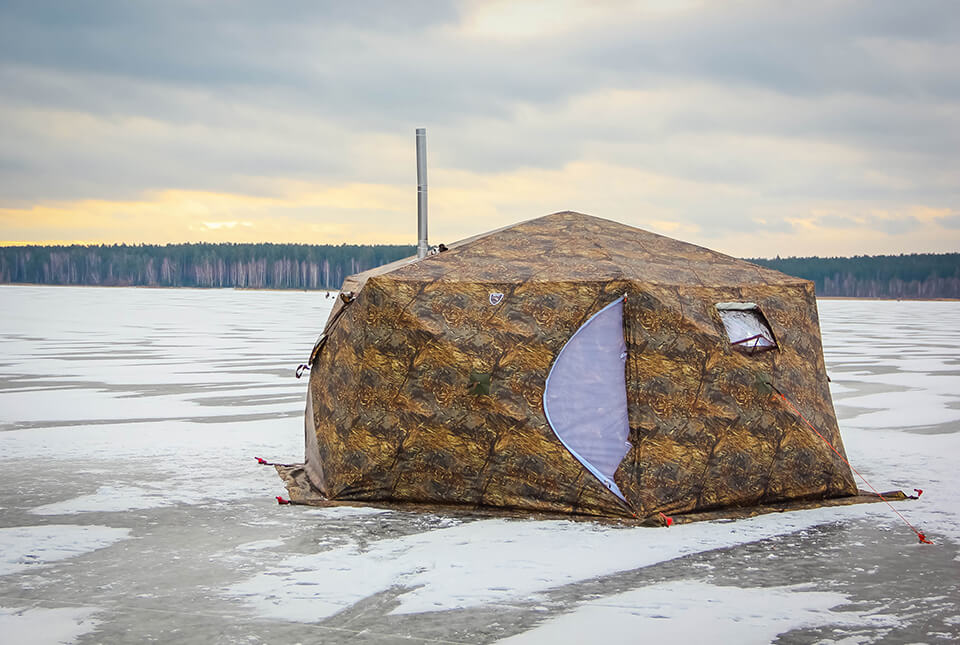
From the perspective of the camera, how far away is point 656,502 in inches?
292

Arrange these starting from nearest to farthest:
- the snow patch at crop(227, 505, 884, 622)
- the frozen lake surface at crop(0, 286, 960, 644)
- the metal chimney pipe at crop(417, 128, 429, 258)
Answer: the frozen lake surface at crop(0, 286, 960, 644) < the snow patch at crop(227, 505, 884, 622) < the metal chimney pipe at crop(417, 128, 429, 258)

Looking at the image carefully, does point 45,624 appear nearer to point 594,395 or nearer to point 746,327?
point 594,395

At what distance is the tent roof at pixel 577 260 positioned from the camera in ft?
25.4

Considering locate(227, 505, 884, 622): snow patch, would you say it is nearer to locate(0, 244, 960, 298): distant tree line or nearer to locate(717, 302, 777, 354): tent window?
locate(717, 302, 777, 354): tent window

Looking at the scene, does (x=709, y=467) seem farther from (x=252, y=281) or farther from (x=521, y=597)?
(x=252, y=281)

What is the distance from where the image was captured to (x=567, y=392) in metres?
7.53

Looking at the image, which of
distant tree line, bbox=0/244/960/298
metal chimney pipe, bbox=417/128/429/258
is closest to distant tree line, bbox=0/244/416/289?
distant tree line, bbox=0/244/960/298

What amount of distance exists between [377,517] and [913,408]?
30.7ft

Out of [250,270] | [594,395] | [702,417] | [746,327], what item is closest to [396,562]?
[594,395]

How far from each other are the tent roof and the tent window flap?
0.46 metres

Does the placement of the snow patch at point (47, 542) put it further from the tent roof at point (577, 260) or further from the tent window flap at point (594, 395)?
the tent window flap at point (594, 395)

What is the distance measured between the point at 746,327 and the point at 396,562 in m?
3.62

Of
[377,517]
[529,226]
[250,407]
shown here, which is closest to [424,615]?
[377,517]

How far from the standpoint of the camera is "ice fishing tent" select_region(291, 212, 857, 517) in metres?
7.46
